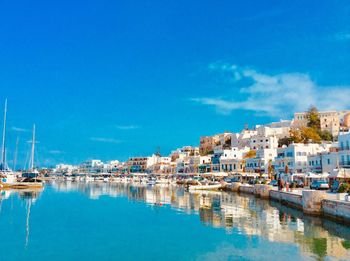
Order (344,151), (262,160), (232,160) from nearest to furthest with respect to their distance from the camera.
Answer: (344,151) < (262,160) < (232,160)

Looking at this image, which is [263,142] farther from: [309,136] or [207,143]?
[207,143]

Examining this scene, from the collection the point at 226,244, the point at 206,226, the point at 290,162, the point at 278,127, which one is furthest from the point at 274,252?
the point at 278,127

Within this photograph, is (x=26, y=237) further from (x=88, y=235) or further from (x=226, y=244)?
(x=226, y=244)

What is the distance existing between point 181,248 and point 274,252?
16.9 ft

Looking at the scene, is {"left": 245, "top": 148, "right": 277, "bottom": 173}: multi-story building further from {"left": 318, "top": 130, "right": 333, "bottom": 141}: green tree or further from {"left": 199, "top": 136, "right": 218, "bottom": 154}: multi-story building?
{"left": 199, "top": 136, "right": 218, "bottom": 154}: multi-story building

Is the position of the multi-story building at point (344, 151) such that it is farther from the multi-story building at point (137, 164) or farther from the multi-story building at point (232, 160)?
the multi-story building at point (137, 164)

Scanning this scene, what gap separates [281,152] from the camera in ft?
257

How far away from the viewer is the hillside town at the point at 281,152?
196ft

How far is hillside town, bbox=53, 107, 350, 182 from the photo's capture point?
59.8 meters

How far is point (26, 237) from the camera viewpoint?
80.6 ft

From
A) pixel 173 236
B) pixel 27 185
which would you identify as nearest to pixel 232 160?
pixel 27 185

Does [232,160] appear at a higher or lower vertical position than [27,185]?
higher

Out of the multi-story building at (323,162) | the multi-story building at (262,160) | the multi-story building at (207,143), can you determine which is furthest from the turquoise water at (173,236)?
the multi-story building at (207,143)

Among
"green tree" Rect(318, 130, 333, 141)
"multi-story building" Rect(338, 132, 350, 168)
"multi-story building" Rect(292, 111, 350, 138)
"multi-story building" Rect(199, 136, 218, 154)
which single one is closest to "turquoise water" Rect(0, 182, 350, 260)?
"multi-story building" Rect(338, 132, 350, 168)
